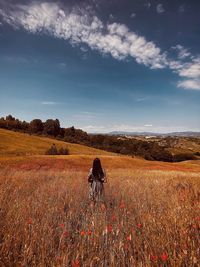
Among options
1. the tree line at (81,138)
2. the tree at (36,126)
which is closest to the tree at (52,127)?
the tree line at (81,138)

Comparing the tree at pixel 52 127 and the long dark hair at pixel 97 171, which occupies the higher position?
the tree at pixel 52 127

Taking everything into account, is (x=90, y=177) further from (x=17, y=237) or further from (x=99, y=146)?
(x=99, y=146)

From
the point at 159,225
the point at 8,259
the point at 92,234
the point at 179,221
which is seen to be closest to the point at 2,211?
the point at 8,259

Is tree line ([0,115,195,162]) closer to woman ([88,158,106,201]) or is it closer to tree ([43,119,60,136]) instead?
tree ([43,119,60,136])

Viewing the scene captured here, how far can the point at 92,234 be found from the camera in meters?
3.52

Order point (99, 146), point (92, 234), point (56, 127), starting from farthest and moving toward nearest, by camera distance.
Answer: point (56, 127), point (99, 146), point (92, 234)

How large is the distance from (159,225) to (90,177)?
5201mm

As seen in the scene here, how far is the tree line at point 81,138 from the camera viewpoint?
75438 millimetres

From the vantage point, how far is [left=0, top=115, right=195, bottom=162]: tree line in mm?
75438

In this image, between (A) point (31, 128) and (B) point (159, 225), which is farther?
(A) point (31, 128)

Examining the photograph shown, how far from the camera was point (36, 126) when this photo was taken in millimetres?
85062

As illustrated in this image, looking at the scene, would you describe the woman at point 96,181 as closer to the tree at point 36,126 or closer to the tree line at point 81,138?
the tree line at point 81,138

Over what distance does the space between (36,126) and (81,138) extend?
15384 mm

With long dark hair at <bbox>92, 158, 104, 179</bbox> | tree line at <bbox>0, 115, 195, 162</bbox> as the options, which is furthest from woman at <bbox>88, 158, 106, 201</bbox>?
tree line at <bbox>0, 115, 195, 162</bbox>
